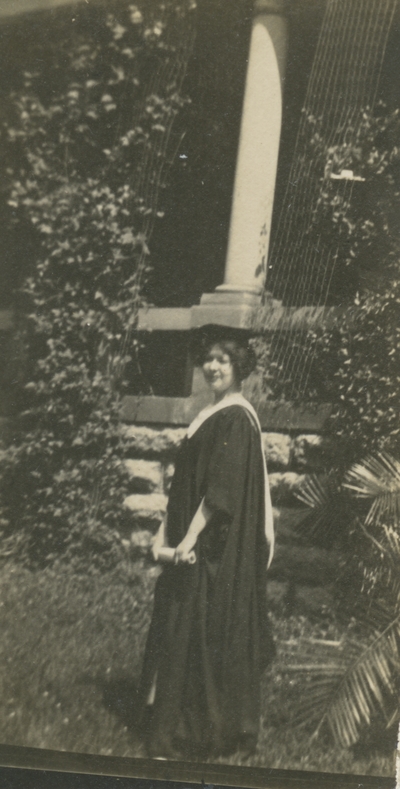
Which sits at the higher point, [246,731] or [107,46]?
[107,46]

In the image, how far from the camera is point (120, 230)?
6.89 ft

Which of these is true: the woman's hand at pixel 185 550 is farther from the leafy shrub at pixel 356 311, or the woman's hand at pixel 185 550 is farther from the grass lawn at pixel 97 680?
the leafy shrub at pixel 356 311

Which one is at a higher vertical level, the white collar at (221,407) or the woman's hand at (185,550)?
the white collar at (221,407)

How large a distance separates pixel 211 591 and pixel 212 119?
1536mm

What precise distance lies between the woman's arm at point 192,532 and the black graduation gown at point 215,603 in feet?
0.05

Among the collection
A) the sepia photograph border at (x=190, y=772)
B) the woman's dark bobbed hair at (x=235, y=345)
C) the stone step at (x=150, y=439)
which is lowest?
the sepia photograph border at (x=190, y=772)

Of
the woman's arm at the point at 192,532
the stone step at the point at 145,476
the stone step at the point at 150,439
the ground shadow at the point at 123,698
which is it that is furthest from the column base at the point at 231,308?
the ground shadow at the point at 123,698

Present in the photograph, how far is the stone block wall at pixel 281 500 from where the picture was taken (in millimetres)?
2064

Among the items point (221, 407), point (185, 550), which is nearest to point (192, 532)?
point (185, 550)

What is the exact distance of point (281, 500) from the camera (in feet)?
6.78

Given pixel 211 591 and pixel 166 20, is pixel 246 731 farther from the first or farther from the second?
pixel 166 20

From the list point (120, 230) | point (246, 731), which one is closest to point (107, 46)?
point (120, 230)

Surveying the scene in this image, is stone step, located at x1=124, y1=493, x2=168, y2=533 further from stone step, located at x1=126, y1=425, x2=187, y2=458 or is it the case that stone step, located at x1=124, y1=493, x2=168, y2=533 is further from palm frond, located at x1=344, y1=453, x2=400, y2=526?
palm frond, located at x1=344, y1=453, x2=400, y2=526

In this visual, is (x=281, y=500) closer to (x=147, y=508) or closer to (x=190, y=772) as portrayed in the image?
(x=147, y=508)
